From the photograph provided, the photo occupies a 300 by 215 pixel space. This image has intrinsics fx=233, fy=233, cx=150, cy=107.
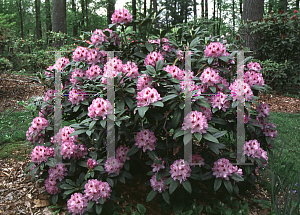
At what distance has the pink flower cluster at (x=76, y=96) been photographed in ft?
6.66

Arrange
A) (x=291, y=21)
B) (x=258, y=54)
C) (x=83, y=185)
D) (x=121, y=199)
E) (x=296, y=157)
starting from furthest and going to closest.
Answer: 1. (x=258, y=54)
2. (x=291, y=21)
3. (x=296, y=157)
4. (x=121, y=199)
5. (x=83, y=185)

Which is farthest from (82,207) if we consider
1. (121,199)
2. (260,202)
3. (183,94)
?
(260,202)

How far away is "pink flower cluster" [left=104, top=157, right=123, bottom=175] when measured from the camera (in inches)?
75.2

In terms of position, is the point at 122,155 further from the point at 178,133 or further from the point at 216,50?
the point at 216,50

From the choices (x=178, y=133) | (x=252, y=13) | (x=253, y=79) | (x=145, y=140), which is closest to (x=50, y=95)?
(x=145, y=140)

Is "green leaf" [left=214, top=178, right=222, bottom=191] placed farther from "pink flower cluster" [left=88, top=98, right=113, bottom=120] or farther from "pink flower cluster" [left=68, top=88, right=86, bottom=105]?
"pink flower cluster" [left=68, top=88, right=86, bottom=105]

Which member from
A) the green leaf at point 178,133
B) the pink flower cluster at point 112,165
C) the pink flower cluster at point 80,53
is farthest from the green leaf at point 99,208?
the pink flower cluster at point 80,53

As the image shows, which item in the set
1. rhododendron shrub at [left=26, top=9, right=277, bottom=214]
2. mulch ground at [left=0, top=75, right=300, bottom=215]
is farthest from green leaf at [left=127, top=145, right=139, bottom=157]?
mulch ground at [left=0, top=75, right=300, bottom=215]

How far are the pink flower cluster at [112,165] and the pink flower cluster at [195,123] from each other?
65cm

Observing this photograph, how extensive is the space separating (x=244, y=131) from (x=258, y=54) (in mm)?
5441

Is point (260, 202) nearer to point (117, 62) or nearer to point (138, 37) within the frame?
point (117, 62)

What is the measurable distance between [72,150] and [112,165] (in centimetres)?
34

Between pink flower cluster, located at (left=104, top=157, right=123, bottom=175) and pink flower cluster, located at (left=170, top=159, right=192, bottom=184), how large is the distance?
0.45 meters

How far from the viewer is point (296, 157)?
3.00 meters
